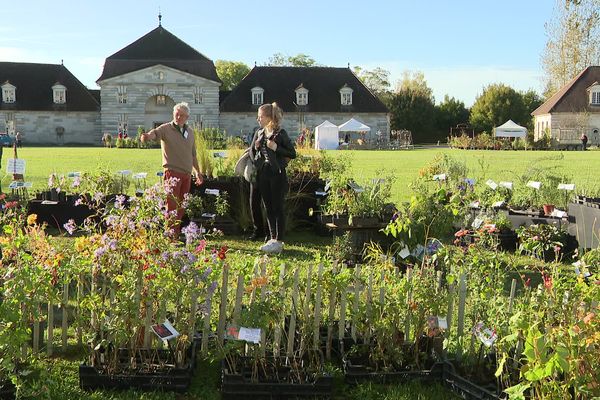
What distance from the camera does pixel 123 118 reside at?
49.8m

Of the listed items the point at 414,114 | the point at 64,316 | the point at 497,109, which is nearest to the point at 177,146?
the point at 64,316

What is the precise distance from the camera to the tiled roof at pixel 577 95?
49250mm

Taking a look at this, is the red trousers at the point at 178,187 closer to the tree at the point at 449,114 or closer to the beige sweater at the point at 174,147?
the beige sweater at the point at 174,147

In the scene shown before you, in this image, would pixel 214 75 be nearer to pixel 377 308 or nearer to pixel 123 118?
pixel 123 118

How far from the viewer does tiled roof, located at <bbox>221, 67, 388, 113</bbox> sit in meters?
50.2

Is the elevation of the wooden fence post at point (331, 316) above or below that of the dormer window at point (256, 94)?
below

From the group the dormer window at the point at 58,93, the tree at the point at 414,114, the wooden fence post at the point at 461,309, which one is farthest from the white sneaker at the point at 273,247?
the tree at the point at 414,114

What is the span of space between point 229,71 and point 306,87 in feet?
81.3

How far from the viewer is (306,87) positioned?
51.3m

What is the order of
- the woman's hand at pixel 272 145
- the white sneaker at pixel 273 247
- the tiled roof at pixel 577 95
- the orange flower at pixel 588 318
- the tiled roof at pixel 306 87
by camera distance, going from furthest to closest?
1. the tiled roof at pixel 306 87
2. the tiled roof at pixel 577 95
3. the white sneaker at pixel 273 247
4. the woman's hand at pixel 272 145
5. the orange flower at pixel 588 318

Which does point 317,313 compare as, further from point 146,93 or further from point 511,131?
point 511,131

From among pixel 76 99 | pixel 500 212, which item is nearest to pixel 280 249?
pixel 500 212

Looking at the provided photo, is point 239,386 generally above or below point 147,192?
below

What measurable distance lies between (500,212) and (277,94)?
143 feet
